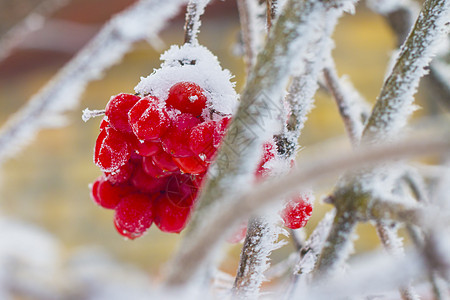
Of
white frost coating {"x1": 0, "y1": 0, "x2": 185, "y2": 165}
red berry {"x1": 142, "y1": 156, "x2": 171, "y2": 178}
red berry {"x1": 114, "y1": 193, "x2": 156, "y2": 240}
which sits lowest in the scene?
red berry {"x1": 114, "y1": 193, "x2": 156, "y2": 240}

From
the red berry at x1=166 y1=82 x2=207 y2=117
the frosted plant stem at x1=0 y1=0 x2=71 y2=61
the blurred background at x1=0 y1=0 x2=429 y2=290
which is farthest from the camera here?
the blurred background at x1=0 y1=0 x2=429 y2=290

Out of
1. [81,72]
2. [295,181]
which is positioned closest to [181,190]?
[295,181]

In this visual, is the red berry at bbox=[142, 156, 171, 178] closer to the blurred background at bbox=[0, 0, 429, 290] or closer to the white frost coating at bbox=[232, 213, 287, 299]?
the white frost coating at bbox=[232, 213, 287, 299]

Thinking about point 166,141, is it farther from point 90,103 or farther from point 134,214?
point 90,103

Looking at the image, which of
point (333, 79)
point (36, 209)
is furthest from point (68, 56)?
point (333, 79)

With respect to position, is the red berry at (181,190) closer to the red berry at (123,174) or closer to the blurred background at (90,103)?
the red berry at (123,174)

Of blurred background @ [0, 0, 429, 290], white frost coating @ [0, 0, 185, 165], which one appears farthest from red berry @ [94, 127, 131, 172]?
blurred background @ [0, 0, 429, 290]

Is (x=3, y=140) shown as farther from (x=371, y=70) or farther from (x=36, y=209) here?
(x=36, y=209)
